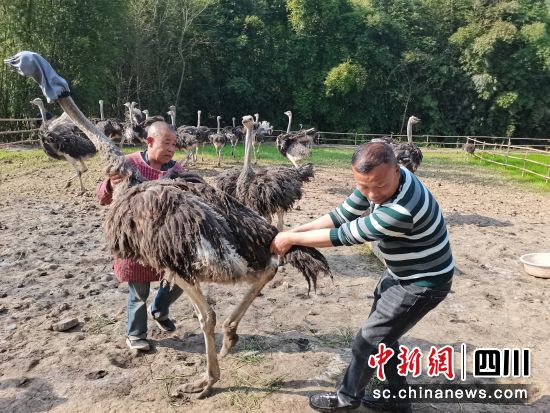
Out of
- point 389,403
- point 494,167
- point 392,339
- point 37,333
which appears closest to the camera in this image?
point 392,339

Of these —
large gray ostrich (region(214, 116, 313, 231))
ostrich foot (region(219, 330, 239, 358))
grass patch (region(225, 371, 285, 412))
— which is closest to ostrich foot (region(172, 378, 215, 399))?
grass patch (region(225, 371, 285, 412))

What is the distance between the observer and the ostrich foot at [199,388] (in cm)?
283

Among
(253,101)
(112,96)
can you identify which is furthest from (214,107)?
(112,96)

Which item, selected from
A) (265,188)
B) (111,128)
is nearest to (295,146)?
(265,188)

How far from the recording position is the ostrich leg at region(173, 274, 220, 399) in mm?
2714

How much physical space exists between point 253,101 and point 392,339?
2326 cm

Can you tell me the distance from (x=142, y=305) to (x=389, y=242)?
5.63ft

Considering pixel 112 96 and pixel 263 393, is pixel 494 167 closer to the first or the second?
pixel 263 393

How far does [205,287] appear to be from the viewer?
4.40m

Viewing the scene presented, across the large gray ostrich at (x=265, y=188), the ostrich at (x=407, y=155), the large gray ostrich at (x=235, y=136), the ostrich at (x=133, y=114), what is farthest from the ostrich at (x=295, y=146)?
the ostrich at (x=133, y=114)

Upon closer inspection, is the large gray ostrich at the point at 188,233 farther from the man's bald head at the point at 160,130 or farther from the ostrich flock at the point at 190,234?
the man's bald head at the point at 160,130

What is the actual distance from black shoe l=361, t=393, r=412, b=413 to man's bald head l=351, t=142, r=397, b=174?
1391 millimetres

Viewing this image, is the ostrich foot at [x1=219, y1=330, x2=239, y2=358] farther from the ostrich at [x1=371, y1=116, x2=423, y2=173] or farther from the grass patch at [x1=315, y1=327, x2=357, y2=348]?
the ostrich at [x1=371, y1=116, x2=423, y2=173]

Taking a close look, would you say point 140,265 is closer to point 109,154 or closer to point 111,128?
point 109,154
